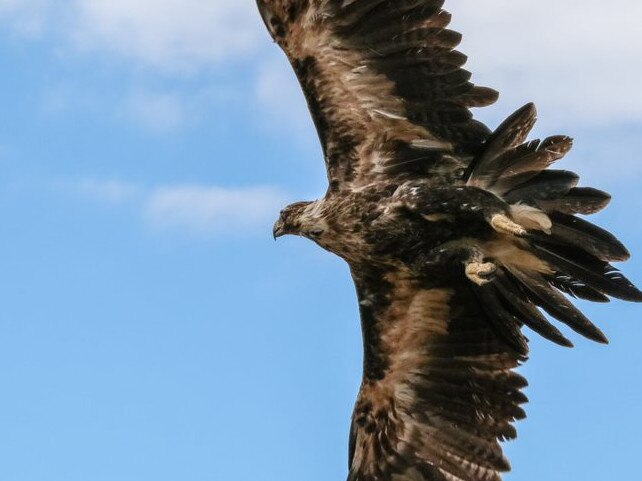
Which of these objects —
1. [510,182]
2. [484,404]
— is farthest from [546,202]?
[484,404]

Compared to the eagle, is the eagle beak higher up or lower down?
higher up

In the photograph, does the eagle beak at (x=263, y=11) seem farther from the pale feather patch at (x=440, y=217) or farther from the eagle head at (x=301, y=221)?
the pale feather patch at (x=440, y=217)

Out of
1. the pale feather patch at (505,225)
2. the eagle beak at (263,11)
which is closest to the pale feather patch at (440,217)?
the pale feather patch at (505,225)

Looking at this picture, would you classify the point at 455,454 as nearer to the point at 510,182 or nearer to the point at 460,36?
the point at 510,182

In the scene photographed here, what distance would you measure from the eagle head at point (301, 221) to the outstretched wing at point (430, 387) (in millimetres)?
606

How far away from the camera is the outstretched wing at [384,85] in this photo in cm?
1123

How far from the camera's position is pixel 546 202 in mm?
10930

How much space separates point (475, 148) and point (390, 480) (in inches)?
120

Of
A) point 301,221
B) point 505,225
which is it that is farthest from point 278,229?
point 505,225

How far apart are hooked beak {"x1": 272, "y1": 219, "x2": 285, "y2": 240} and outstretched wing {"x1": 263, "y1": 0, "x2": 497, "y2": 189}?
0.70m

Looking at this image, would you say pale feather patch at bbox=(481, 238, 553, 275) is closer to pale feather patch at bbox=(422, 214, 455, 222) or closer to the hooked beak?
pale feather patch at bbox=(422, 214, 455, 222)

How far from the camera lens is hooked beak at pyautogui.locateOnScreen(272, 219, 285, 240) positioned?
1221 centimetres

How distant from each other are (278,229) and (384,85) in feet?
5.42

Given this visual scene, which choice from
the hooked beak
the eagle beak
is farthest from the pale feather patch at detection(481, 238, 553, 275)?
the eagle beak
